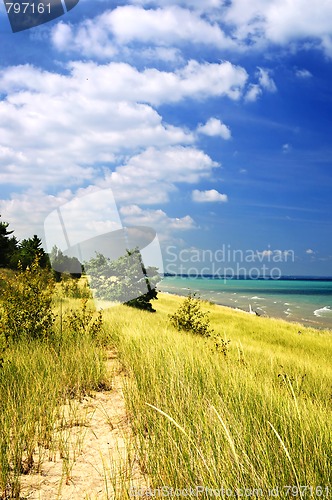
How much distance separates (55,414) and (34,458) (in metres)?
0.68

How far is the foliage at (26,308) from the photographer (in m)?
7.54

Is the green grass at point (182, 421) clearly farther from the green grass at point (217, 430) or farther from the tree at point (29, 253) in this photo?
the tree at point (29, 253)

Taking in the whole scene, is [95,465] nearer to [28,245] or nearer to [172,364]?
[172,364]

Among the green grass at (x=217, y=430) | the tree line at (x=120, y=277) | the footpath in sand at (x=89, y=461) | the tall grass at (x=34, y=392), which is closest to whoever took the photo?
the green grass at (x=217, y=430)

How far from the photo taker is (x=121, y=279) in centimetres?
2642

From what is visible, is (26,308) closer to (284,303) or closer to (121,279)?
(121,279)

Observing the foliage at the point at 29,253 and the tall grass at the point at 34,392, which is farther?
the foliage at the point at 29,253

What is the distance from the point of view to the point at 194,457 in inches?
111

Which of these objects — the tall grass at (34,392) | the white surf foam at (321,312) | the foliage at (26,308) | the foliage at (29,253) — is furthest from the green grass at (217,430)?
the white surf foam at (321,312)

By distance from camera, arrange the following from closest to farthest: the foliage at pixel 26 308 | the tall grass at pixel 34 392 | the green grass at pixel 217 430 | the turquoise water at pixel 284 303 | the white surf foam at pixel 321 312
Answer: the green grass at pixel 217 430, the tall grass at pixel 34 392, the foliage at pixel 26 308, the turquoise water at pixel 284 303, the white surf foam at pixel 321 312

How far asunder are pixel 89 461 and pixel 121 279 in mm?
23293

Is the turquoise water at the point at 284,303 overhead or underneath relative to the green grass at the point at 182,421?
underneath

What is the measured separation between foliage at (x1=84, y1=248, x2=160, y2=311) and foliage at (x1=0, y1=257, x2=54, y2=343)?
17.3m

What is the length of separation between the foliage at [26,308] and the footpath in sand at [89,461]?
3304 mm
